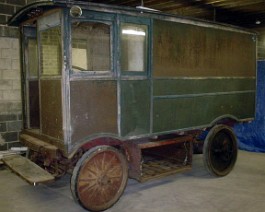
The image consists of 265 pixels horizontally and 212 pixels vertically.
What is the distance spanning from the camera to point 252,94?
6.60 meters

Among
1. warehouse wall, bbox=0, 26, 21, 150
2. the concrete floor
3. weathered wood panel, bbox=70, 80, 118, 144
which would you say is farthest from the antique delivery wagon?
warehouse wall, bbox=0, 26, 21, 150

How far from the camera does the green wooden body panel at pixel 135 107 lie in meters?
4.52

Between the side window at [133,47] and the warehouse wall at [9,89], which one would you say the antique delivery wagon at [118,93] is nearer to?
the side window at [133,47]

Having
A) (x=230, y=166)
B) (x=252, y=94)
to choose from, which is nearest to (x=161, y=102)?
(x=230, y=166)

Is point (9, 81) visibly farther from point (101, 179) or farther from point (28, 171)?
point (101, 179)

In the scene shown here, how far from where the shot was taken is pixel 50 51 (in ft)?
18.8

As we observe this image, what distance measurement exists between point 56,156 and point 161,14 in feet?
8.60

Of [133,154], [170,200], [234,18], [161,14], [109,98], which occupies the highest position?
[234,18]

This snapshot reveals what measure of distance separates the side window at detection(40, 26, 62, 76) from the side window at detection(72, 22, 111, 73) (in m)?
0.28

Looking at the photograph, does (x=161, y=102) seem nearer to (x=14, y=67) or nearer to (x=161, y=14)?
(x=161, y=14)

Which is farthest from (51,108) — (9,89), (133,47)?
(9,89)

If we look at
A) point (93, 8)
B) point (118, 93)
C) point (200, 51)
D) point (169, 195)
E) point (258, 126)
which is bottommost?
point (169, 195)

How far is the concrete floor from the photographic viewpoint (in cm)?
449

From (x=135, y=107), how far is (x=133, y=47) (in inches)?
34.9
